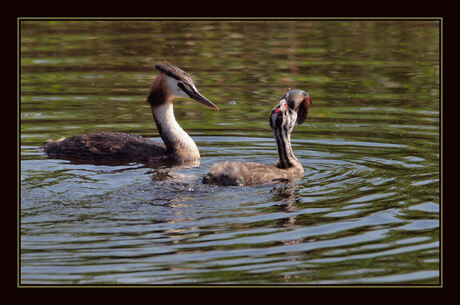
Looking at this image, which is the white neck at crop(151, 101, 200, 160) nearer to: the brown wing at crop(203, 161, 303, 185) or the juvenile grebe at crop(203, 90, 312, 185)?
the juvenile grebe at crop(203, 90, 312, 185)

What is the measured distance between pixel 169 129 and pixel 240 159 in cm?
132

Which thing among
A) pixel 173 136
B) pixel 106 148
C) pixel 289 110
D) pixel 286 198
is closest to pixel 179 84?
pixel 173 136

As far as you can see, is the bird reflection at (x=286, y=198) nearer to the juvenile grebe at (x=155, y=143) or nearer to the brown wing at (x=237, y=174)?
the brown wing at (x=237, y=174)

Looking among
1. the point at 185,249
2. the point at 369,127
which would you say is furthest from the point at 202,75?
the point at 185,249

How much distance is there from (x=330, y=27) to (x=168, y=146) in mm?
10298

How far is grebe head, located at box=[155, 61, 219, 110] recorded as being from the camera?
12.7 meters

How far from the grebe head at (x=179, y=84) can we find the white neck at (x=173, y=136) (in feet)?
0.86

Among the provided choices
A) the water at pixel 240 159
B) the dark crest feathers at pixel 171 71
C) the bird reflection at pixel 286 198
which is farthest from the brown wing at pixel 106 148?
the bird reflection at pixel 286 198

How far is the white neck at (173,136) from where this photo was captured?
12305mm

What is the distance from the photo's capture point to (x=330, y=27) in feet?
71.4

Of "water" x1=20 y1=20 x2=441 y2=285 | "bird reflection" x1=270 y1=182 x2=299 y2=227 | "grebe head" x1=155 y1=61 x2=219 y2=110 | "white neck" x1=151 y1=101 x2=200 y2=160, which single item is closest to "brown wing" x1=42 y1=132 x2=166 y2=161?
"white neck" x1=151 y1=101 x2=200 y2=160

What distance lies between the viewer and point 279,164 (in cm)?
1094

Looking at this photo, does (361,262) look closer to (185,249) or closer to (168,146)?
(185,249)

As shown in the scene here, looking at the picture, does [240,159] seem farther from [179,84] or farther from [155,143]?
[179,84]
